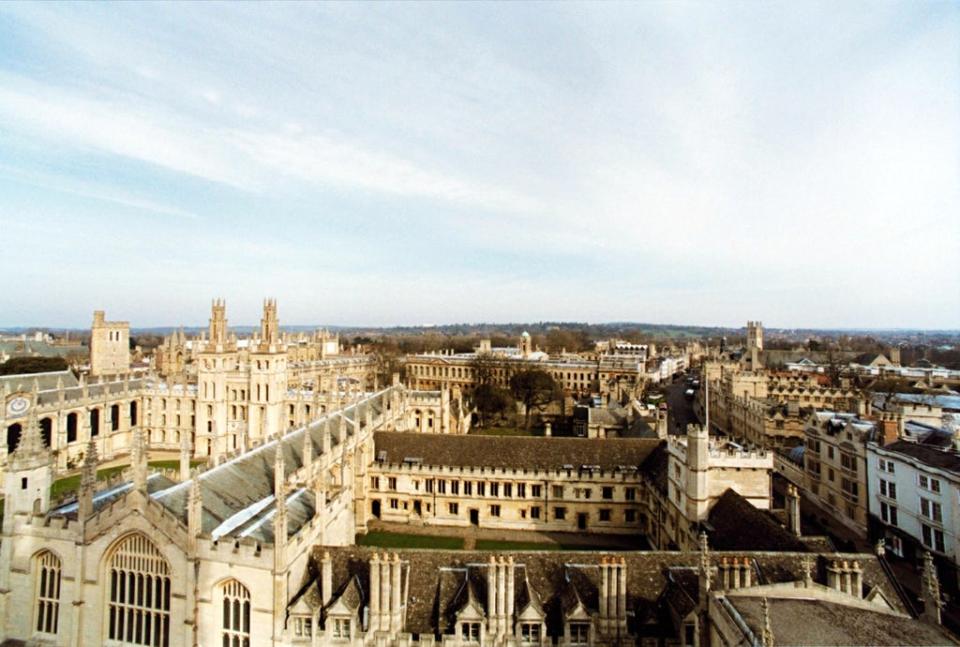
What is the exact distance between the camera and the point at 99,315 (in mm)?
87375

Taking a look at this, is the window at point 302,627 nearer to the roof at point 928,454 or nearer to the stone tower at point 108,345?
the roof at point 928,454

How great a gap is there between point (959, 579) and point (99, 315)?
356 ft

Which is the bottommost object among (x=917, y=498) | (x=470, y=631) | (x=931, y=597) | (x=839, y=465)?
(x=917, y=498)

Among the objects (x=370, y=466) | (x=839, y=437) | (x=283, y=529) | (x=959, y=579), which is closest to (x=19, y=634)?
(x=283, y=529)

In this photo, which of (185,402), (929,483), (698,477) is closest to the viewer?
(698,477)

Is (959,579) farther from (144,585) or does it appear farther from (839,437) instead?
(144,585)

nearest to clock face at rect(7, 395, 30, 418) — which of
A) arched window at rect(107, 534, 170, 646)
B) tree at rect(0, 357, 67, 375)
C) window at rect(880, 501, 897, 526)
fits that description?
tree at rect(0, 357, 67, 375)

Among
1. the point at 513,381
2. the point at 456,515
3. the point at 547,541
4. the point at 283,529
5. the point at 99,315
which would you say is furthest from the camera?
the point at 99,315

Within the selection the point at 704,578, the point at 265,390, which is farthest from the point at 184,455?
the point at 265,390

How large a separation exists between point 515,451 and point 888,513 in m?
25.4

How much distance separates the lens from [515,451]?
39.3 meters

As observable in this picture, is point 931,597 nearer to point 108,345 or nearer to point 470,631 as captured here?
point 470,631

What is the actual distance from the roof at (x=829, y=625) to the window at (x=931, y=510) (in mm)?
22566

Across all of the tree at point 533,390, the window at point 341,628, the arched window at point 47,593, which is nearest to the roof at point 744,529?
the window at point 341,628
